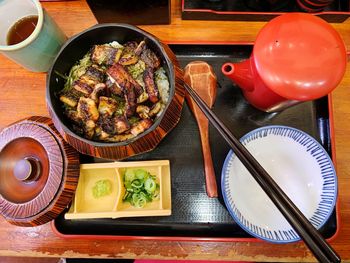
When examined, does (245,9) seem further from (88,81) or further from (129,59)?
(88,81)

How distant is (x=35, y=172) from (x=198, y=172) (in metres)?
0.55

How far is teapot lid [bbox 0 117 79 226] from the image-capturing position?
928 mm

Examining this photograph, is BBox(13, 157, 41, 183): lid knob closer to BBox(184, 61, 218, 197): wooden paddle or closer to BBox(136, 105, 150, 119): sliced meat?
BBox(136, 105, 150, 119): sliced meat

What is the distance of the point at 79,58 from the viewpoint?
991 mm

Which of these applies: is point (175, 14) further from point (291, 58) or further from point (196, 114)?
point (291, 58)

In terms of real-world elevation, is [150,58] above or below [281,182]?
above

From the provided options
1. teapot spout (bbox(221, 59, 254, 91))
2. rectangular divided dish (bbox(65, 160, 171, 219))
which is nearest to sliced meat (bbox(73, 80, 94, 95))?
rectangular divided dish (bbox(65, 160, 171, 219))

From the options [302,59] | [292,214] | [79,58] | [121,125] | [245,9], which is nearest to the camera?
[292,214]

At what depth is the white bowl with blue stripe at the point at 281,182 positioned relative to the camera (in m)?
0.94

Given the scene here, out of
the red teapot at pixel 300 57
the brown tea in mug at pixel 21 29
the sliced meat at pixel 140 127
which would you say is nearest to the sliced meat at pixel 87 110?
the sliced meat at pixel 140 127

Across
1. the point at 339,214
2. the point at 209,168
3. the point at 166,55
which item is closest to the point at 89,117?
the point at 166,55

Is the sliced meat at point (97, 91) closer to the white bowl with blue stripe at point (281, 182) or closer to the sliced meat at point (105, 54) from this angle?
the sliced meat at point (105, 54)

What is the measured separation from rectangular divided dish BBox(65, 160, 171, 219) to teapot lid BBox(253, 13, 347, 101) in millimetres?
461

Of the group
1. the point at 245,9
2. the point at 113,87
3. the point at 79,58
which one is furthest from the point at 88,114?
the point at 245,9
